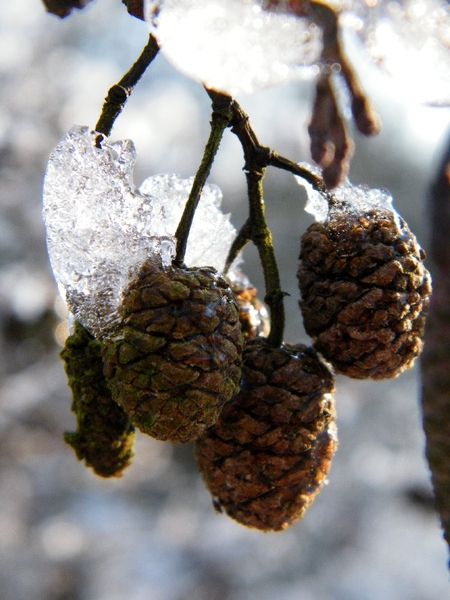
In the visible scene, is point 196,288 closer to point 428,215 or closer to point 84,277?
point 84,277

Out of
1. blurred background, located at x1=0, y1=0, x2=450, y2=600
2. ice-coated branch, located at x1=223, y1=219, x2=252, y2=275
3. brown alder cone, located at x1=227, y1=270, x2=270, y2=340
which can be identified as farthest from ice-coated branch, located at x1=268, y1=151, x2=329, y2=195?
blurred background, located at x1=0, y1=0, x2=450, y2=600

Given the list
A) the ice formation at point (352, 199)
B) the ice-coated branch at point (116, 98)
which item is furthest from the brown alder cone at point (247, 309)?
the ice-coated branch at point (116, 98)

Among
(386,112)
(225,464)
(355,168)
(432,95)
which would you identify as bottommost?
(355,168)

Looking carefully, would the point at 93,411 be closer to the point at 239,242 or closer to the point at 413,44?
the point at 239,242

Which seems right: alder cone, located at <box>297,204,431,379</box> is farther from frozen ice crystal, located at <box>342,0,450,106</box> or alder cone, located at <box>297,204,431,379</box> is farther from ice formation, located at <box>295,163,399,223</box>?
frozen ice crystal, located at <box>342,0,450,106</box>

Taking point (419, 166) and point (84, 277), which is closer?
point (84, 277)

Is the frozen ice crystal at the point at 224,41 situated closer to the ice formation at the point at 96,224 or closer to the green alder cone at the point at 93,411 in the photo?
the ice formation at the point at 96,224

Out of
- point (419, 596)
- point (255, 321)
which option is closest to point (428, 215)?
point (255, 321)
